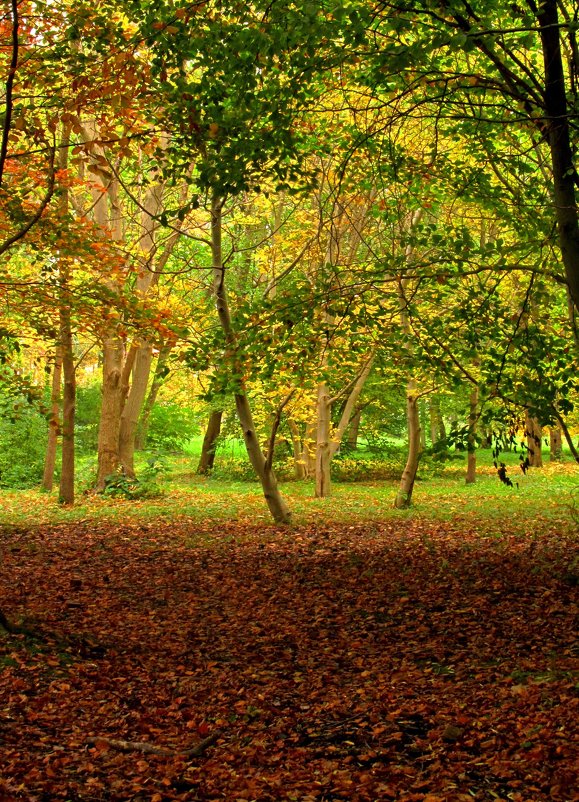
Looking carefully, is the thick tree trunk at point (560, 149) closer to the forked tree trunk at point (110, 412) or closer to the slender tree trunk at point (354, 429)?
the forked tree trunk at point (110, 412)

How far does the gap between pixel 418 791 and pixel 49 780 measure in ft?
6.45

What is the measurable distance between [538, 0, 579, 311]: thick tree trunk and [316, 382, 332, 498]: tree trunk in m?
12.8

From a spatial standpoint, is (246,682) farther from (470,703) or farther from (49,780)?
(49,780)

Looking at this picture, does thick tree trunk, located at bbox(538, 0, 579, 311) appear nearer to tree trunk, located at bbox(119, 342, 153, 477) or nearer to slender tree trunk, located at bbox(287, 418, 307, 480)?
tree trunk, located at bbox(119, 342, 153, 477)

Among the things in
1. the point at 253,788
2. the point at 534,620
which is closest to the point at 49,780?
the point at 253,788

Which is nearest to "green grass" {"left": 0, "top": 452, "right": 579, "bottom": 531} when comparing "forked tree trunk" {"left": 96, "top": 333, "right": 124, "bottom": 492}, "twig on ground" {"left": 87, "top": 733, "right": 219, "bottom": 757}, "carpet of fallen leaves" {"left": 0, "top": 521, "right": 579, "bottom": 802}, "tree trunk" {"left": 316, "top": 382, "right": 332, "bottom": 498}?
"tree trunk" {"left": 316, "top": 382, "right": 332, "bottom": 498}

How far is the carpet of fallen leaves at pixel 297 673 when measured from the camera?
416 cm

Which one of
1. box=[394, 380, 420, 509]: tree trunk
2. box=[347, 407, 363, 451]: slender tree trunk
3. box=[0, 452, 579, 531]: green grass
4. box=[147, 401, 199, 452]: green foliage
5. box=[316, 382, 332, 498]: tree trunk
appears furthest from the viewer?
box=[147, 401, 199, 452]: green foliage

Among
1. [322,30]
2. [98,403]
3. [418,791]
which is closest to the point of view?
[418,791]

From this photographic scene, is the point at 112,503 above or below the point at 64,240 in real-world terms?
below

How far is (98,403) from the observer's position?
101 ft

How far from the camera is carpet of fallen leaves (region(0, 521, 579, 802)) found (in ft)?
13.6

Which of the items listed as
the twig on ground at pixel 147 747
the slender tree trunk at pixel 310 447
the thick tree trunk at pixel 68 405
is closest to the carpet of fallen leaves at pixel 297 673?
the twig on ground at pixel 147 747

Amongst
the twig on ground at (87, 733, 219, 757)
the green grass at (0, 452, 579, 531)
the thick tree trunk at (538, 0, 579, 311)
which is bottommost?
the twig on ground at (87, 733, 219, 757)
